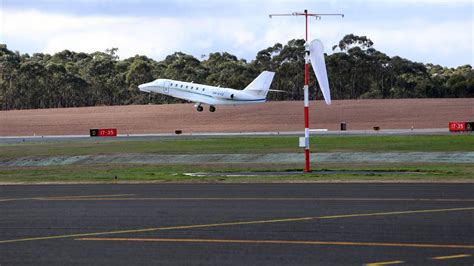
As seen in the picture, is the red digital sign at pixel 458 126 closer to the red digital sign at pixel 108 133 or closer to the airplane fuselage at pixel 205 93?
the airplane fuselage at pixel 205 93

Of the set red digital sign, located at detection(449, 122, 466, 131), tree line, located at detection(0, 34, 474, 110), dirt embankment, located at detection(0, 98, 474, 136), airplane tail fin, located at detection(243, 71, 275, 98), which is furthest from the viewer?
tree line, located at detection(0, 34, 474, 110)

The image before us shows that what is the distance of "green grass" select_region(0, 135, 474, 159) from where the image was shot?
50.9 m

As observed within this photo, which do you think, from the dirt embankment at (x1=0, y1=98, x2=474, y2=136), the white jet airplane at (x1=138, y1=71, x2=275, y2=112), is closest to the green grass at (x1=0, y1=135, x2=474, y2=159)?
the white jet airplane at (x1=138, y1=71, x2=275, y2=112)

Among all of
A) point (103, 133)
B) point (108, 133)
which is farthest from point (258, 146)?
point (103, 133)

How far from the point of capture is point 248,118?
329ft
